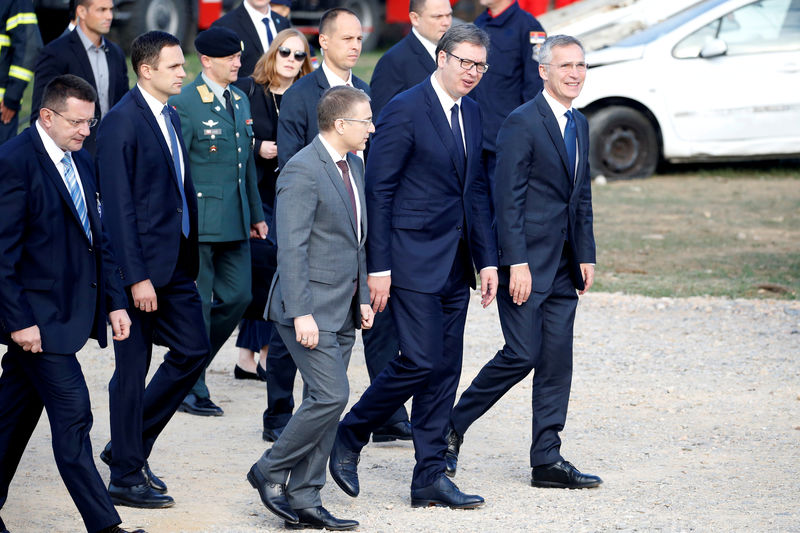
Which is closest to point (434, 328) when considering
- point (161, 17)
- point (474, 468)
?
point (474, 468)

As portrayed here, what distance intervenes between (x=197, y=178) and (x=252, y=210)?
378mm

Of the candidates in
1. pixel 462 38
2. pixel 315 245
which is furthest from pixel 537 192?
pixel 315 245

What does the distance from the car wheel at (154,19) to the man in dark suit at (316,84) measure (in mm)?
10483

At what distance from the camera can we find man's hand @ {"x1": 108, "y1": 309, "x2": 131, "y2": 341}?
523 centimetres

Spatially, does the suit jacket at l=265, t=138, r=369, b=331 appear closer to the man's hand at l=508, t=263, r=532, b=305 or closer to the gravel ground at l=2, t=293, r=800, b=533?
the man's hand at l=508, t=263, r=532, b=305

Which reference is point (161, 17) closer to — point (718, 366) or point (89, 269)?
point (718, 366)

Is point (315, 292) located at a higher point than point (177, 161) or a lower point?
lower

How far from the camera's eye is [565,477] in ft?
19.1

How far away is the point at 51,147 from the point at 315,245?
110 centimetres

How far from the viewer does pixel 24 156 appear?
16.1ft

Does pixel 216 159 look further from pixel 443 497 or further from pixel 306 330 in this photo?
pixel 443 497

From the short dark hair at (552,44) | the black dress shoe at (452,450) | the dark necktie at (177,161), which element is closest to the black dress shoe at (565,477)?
the black dress shoe at (452,450)

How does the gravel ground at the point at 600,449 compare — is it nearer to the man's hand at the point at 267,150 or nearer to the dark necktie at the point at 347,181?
the dark necktie at the point at 347,181

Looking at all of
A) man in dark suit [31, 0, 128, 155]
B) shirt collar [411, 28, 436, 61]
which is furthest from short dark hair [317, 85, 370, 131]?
man in dark suit [31, 0, 128, 155]
